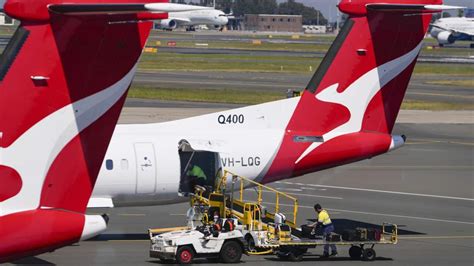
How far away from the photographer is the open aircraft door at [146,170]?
89.4ft

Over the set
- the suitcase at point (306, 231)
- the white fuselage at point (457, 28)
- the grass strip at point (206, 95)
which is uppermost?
the white fuselage at point (457, 28)

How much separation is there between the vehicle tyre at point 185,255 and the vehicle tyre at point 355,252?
4135mm

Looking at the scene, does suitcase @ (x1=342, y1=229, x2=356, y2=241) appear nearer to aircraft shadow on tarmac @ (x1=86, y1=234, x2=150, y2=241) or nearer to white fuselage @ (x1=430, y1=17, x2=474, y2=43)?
aircraft shadow on tarmac @ (x1=86, y1=234, x2=150, y2=241)

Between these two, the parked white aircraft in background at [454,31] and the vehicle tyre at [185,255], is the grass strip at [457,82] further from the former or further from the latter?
the vehicle tyre at [185,255]

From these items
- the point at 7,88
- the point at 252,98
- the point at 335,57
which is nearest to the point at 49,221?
the point at 7,88

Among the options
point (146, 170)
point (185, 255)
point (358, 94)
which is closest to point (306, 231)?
point (185, 255)

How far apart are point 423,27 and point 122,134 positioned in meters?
8.93

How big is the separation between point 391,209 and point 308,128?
20.3ft

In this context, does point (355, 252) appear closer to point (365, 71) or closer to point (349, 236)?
point (349, 236)

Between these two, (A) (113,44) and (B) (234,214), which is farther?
(B) (234,214)

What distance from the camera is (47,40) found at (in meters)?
13.6

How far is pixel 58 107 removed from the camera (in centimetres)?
1402

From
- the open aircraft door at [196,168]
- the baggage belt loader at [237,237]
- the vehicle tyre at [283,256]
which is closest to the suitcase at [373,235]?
the baggage belt loader at [237,237]

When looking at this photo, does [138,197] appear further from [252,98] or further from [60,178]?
[252,98]
